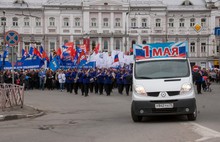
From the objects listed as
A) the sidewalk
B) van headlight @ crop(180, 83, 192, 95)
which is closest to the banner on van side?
van headlight @ crop(180, 83, 192, 95)

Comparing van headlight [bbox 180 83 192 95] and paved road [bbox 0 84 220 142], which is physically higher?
van headlight [bbox 180 83 192 95]

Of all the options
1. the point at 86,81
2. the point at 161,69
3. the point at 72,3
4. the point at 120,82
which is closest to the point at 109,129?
the point at 161,69

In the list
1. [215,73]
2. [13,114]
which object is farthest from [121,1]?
[13,114]

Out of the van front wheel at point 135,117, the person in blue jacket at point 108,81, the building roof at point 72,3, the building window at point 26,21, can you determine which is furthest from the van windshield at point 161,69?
the building window at point 26,21

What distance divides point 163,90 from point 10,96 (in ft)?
24.3

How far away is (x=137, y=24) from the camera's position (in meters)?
84.4

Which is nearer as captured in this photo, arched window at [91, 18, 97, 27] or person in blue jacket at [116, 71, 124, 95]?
person in blue jacket at [116, 71, 124, 95]

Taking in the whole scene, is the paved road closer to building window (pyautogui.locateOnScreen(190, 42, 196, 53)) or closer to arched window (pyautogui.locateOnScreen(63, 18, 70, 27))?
arched window (pyautogui.locateOnScreen(63, 18, 70, 27))

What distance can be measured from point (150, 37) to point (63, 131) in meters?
71.8

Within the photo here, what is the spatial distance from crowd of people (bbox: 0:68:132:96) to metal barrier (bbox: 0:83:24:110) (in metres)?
8.35

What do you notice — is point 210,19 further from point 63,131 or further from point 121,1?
point 63,131

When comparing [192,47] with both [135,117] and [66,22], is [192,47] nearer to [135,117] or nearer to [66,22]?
[66,22]

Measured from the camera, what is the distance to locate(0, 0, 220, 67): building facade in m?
81.1

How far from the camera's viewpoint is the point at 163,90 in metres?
14.0
